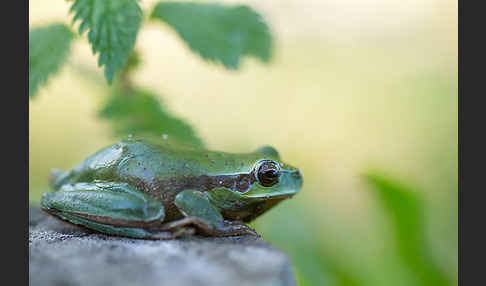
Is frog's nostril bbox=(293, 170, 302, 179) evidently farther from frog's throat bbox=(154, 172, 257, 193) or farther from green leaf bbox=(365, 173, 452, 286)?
green leaf bbox=(365, 173, 452, 286)

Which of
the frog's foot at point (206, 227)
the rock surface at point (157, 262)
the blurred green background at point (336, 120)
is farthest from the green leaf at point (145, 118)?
the rock surface at point (157, 262)

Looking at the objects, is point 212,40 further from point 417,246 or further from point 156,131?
point 417,246

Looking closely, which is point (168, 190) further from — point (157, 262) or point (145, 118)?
point (145, 118)

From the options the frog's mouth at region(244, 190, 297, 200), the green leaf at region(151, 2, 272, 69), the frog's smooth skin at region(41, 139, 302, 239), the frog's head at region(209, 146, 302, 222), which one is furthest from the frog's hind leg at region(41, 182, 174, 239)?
the green leaf at region(151, 2, 272, 69)

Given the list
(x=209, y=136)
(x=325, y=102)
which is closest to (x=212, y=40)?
(x=209, y=136)

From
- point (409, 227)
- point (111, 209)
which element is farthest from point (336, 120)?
point (111, 209)

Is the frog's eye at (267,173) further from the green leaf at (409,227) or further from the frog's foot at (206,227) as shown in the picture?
the green leaf at (409,227)
